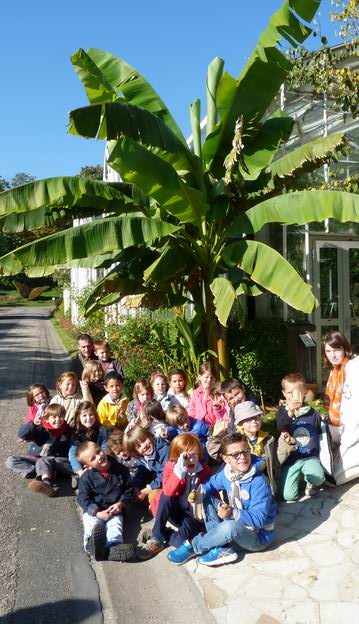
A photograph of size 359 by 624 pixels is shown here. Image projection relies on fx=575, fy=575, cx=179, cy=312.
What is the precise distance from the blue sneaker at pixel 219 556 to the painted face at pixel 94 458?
48.1 inches

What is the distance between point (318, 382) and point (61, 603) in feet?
20.9

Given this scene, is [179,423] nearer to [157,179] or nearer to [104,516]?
[104,516]

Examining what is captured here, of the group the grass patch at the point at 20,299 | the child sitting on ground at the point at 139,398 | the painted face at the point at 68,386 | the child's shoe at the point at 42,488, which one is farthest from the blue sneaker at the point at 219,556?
the grass patch at the point at 20,299

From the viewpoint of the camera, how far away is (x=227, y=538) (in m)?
4.26

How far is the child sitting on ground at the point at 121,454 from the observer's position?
5.52 meters

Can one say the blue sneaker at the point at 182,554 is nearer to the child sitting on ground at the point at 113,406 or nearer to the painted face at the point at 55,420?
the painted face at the point at 55,420

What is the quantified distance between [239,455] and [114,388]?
2.80 meters

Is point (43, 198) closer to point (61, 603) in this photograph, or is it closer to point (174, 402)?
point (174, 402)

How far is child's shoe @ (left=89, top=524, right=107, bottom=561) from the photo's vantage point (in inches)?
176

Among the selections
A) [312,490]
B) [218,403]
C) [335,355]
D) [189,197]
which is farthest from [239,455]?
[189,197]

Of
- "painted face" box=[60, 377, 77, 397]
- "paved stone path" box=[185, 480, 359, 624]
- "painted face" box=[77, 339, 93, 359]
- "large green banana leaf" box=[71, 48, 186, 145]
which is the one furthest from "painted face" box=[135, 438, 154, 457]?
"large green banana leaf" box=[71, 48, 186, 145]

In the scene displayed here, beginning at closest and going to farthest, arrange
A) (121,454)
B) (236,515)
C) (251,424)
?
1. (236,515)
2. (251,424)
3. (121,454)

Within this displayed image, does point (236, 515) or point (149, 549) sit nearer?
point (236, 515)

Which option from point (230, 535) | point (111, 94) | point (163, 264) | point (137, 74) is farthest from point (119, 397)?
point (137, 74)
